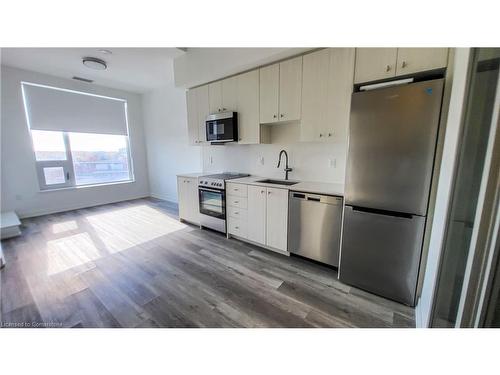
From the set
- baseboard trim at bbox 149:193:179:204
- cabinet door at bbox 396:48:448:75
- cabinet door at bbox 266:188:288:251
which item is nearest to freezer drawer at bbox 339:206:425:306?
cabinet door at bbox 266:188:288:251

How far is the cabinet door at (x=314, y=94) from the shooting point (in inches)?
86.7

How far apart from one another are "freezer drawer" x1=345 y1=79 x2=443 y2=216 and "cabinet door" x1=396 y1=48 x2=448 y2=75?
26 cm

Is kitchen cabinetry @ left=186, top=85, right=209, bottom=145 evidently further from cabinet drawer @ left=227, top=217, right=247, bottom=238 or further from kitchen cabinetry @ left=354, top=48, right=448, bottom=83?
kitchen cabinetry @ left=354, top=48, right=448, bottom=83

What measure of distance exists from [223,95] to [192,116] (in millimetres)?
869

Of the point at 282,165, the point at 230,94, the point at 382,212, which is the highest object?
the point at 230,94

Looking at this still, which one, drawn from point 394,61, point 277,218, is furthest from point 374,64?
point 277,218

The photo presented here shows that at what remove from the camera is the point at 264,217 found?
267cm

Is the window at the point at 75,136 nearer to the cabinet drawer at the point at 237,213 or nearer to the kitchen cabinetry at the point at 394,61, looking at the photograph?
the cabinet drawer at the point at 237,213

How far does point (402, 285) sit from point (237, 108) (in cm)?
292

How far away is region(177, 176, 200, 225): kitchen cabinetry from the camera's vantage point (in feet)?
11.5

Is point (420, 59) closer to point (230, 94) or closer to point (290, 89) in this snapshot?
point (290, 89)

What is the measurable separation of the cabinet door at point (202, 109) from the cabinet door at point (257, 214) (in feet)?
5.10
